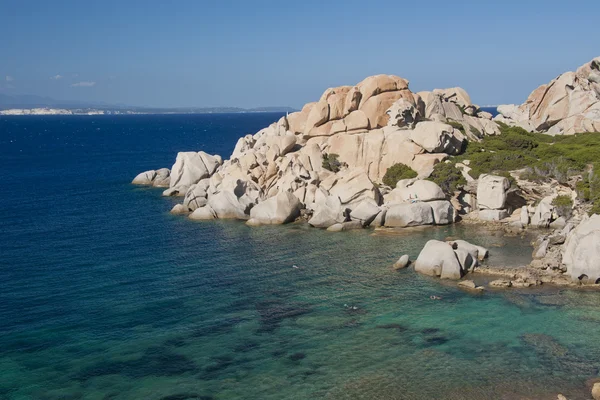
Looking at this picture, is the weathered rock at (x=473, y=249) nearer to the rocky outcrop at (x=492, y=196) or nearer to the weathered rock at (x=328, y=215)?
the rocky outcrop at (x=492, y=196)

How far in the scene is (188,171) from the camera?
71.9m

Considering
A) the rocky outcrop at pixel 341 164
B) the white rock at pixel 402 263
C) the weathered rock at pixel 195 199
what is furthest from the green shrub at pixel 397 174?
the white rock at pixel 402 263

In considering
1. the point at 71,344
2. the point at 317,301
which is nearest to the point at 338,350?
the point at 317,301

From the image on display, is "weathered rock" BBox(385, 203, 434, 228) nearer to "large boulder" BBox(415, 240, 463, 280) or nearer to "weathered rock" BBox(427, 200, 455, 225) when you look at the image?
"weathered rock" BBox(427, 200, 455, 225)

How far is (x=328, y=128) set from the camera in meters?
69.8

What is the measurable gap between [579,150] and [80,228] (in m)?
48.9

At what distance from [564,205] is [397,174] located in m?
16.7

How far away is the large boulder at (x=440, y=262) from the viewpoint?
3825 centimetres

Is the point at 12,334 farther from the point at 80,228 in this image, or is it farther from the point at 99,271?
the point at 80,228

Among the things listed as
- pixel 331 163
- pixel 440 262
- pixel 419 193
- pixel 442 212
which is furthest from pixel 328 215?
pixel 440 262

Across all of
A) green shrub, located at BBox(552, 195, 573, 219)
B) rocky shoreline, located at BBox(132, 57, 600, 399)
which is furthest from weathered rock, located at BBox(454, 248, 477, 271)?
green shrub, located at BBox(552, 195, 573, 219)

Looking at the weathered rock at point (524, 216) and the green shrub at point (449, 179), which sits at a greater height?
the green shrub at point (449, 179)

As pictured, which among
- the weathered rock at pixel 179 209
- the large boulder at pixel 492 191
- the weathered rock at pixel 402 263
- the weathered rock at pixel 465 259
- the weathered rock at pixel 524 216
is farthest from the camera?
the weathered rock at pixel 179 209

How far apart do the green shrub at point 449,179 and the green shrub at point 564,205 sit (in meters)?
8.63
